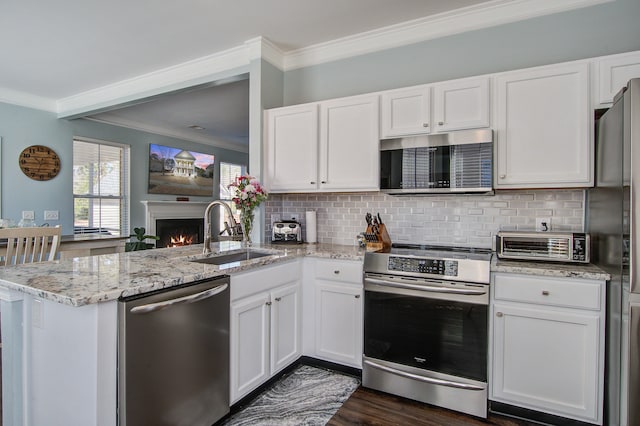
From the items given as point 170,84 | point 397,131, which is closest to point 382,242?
point 397,131

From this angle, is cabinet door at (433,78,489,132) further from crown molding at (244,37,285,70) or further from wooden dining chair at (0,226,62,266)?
wooden dining chair at (0,226,62,266)

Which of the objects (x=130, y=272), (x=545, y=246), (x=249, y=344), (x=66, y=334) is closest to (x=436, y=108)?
(x=545, y=246)

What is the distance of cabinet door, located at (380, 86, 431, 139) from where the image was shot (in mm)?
2535

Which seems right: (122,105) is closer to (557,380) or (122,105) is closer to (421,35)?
(421,35)

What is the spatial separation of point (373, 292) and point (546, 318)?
3.25 ft

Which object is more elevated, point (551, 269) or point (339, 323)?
point (551, 269)

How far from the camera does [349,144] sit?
2.82 m

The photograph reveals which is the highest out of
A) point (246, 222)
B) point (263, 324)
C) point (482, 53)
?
point (482, 53)

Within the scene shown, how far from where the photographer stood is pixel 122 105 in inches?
165

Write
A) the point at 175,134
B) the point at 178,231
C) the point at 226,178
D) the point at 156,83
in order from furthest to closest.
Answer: the point at 226,178
the point at 178,231
the point at 175,134
the point at 156,83

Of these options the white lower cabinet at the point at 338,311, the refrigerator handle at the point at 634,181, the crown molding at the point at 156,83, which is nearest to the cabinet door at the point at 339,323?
the white lower cabinet at the point at 338,311

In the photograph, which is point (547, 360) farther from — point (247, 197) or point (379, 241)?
point (247, 197)

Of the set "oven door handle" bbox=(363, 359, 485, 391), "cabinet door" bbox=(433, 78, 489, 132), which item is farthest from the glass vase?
"cabinet door" bbox=(433, 78, 489, 132)

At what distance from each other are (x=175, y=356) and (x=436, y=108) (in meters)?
2.22
